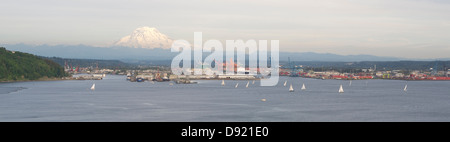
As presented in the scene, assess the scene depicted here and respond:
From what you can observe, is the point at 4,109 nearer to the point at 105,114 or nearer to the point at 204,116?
the point at 105,114

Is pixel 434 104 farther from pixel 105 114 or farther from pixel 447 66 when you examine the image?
pixel 447 66

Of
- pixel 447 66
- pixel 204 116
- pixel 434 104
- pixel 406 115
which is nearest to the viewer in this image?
pixel 204 116
